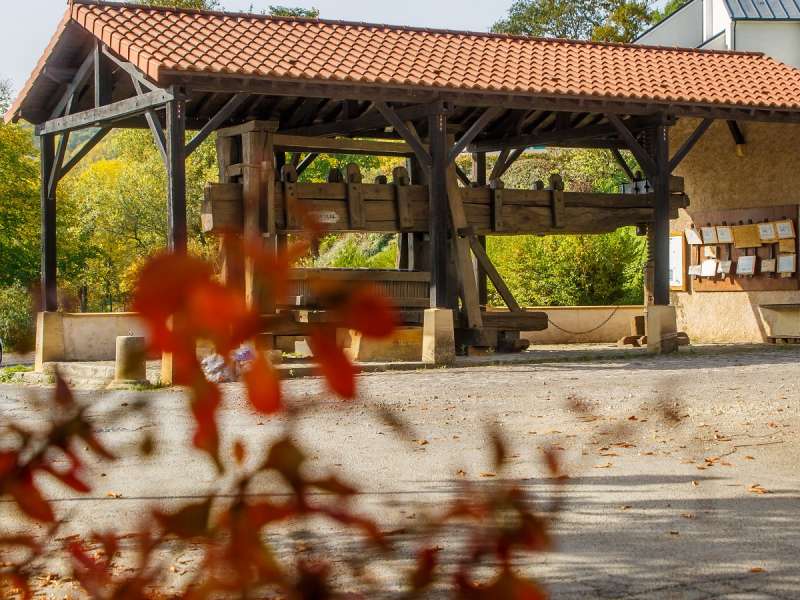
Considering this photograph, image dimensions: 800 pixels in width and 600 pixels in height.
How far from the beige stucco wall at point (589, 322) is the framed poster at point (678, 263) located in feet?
2.87

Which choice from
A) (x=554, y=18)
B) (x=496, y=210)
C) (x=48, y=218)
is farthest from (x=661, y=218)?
(x=554, y=18)

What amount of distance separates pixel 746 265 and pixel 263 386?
19.5 metres

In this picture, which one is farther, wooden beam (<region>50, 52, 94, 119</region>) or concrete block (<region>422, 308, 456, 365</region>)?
wooden beam (<region>50, 52, 94, 119</region>)

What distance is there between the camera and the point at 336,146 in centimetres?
1645

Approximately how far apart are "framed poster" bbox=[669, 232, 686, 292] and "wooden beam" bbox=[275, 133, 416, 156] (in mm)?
6285

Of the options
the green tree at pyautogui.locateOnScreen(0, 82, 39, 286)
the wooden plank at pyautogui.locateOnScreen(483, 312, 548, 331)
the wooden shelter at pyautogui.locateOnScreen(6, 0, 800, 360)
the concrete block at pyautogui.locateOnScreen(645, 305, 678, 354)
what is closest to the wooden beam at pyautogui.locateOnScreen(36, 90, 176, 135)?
the wooden shelter at pyautogui.locateOnScreen(6, 0, 800, 360)

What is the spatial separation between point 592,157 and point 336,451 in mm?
31541

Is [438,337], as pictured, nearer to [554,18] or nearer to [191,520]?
[191,520]

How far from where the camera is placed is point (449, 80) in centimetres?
1545

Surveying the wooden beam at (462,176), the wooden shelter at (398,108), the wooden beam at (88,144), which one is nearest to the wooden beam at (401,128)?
the wooden shelter at (398,108)

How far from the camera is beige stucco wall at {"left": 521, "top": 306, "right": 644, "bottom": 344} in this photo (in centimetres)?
2098

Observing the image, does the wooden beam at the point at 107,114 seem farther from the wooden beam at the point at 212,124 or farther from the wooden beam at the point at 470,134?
the wooden beam at the point at 470,134

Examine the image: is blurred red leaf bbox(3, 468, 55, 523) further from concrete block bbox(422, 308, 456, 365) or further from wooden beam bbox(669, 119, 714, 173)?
wooden beam bbox(669, 119, 714, 173)

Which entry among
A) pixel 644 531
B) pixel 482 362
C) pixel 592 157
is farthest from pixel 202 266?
pixel 592 157
